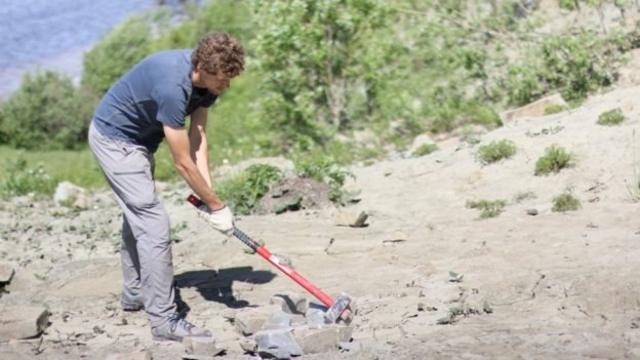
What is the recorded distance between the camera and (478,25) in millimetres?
15188

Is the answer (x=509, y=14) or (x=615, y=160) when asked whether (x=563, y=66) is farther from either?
(x=615, y=160)

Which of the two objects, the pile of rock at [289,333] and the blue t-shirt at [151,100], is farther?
the blue t-shirt at [151,100]

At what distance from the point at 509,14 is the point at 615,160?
641 centimetres

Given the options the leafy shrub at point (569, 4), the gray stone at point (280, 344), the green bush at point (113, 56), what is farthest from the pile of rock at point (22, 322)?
the green bush at point (113, 56)

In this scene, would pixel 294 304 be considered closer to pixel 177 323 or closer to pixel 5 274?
pixel 177 323

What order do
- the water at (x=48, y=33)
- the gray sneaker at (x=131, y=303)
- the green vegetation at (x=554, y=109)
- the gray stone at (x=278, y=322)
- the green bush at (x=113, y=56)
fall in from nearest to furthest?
the gray stone at (x=278, y=322)
the gray sneaker at (x=131, y=303)
the green vegetation at (x=554, y=109)
the green bush at (x=113, y=56)
the water at (x=48, y=33)

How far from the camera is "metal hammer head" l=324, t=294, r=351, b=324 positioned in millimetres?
6035

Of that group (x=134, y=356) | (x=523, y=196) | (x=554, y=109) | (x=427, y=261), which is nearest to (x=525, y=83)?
(x=554, y=109)

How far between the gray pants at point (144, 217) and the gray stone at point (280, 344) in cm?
75

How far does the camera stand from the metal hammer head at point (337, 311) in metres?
6.04

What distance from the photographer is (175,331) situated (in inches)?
242

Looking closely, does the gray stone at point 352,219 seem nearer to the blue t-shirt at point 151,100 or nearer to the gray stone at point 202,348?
the blue t-shirt at point 151,100

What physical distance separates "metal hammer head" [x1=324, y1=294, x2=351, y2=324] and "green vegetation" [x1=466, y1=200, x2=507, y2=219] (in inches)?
109

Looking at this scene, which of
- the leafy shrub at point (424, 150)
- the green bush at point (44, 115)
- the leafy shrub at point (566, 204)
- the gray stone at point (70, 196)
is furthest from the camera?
the green bush at point (44, 115)
